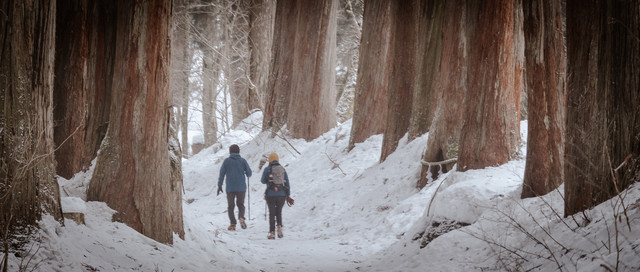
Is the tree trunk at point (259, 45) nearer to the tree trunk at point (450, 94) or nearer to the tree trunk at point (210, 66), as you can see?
the tree trunk at point (210, 66)

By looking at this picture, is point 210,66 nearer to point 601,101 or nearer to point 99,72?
point 99,72

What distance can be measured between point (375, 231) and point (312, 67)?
319 inches

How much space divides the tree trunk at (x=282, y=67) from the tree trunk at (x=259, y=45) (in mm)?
3427

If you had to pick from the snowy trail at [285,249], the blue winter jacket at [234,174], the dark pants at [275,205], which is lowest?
the snowy trail at [285,249]

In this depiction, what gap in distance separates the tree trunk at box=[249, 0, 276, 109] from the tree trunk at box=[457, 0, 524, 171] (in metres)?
13.5

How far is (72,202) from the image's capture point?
5777mm

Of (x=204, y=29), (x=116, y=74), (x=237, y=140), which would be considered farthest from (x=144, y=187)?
(x=204, y=29)

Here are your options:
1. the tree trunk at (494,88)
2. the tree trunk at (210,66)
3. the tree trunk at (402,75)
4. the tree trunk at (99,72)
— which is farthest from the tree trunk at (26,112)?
the tree trunk at (210,66)

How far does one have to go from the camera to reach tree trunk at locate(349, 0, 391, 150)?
47.1ft

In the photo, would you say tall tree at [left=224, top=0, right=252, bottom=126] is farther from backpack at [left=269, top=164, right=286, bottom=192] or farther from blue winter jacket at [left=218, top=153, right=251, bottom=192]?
backpack at [left=269, top=164, right=286, bottom=192]

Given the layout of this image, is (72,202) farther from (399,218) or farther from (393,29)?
(393,29)

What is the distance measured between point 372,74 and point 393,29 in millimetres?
1805

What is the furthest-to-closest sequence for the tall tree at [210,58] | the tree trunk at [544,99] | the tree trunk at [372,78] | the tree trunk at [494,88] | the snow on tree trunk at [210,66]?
the snow on tree trunk at [210,66]
the tall tree at [210,58]
the tree trunk at [372,78]
the tree trunk at [494,88]
the tree trunk at [544,99]

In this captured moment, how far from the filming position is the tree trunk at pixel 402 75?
12.5 meters
